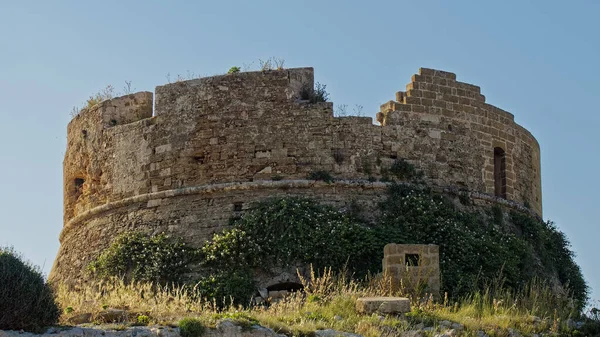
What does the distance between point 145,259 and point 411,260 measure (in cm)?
414

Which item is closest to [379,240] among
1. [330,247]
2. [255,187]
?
[330,247]

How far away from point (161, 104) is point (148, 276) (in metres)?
2.96

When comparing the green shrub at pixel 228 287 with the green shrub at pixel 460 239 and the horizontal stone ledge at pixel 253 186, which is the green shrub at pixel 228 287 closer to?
the horizontal stone ledge at pixel 253 186

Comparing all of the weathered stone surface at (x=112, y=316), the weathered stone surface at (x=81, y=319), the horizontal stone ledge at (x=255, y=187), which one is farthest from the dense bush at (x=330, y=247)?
the weathered stone surface at (x=81, y=319)

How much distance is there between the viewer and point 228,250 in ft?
58.6

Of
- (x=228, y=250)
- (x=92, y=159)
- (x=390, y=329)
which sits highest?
(x=92, y=159)

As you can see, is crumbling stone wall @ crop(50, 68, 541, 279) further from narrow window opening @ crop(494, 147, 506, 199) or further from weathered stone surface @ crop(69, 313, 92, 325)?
weathered stone surface @ crop(69, 313, 92, 325)

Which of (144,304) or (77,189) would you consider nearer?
(144,304)

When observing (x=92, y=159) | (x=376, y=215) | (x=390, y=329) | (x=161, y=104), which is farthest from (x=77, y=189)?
(x=390, y=329)

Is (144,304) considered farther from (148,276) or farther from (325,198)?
(325,198)

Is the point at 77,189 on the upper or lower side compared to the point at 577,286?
upper

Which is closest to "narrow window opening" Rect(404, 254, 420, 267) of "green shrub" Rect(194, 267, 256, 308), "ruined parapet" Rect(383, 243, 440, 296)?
"ruined parapet" Rect(383, 243, 440, 296)

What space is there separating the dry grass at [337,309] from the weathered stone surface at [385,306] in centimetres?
11

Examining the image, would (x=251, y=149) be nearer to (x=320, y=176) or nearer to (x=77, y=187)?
(x=320, y=176)
